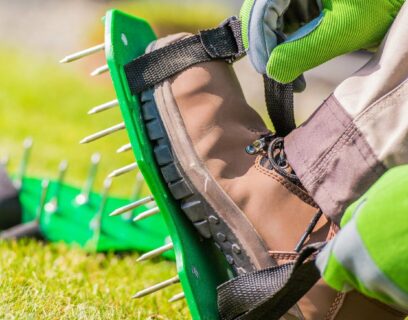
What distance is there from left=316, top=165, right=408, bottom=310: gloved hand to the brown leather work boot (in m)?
0.28

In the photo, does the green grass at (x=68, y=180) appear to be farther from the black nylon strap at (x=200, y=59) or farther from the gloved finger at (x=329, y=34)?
the gloved finger at (x=329, y=34)

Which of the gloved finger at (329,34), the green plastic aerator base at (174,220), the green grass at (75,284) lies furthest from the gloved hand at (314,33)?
the green grass at (75,284)

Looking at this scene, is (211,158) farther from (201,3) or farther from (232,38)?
(201,3)

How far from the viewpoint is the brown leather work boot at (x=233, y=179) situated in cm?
155

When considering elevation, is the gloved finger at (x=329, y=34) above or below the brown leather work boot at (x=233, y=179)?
above

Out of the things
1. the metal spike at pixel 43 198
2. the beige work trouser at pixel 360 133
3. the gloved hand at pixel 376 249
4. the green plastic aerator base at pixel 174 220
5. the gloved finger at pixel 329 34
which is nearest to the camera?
the gloved hand at pixel 376 249

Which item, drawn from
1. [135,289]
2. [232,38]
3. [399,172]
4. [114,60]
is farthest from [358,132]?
[135,289]

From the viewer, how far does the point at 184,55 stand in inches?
69.7

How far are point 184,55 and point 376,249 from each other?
30.2 inches

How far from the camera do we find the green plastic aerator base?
1621 millimetres

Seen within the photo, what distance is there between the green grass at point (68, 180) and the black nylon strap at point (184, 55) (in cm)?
49

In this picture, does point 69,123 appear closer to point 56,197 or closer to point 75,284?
point 56,197

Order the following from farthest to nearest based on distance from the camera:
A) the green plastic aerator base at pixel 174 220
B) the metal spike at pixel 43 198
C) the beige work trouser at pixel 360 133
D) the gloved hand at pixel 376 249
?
the metal spike at pixel 43 198 → the green plastic aerator base at pixel 174 220 → the beige work trouser at pixel 360 133 → the gloved hand at pixel 376 249

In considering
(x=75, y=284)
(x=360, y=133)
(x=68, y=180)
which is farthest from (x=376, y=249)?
(x=68, y=180)
